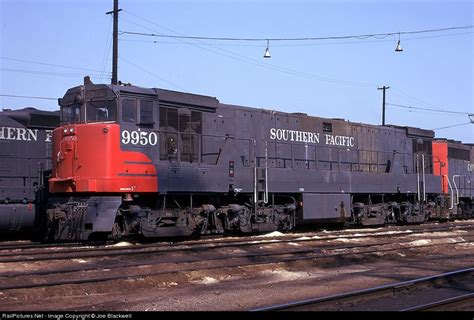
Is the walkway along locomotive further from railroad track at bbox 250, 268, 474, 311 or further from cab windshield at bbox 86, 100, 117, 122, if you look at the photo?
railroad track at bbox 250, 268, 474, 311

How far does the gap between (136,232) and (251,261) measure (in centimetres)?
369

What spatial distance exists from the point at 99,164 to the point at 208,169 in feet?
10.8

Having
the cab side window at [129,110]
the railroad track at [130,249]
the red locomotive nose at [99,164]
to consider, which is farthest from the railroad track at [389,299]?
the cab side window at [129,110]

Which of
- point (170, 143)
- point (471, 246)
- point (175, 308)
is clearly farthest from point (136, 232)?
point (471, 246)

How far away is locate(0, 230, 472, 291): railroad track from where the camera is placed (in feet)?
29.8

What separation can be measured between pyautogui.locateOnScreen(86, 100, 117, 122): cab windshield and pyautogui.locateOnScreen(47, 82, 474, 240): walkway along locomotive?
38 mm

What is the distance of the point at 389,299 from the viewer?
7.71 meters

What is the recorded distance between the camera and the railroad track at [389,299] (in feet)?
22.6

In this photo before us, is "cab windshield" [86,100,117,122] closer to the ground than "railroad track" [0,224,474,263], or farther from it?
farther from it

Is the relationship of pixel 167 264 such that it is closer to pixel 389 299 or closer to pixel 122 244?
pixel 122 244

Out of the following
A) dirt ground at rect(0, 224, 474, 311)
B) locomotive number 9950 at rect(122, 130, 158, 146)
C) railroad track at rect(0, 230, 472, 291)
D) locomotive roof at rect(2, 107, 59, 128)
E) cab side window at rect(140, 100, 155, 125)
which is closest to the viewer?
dirt ground at rect(0, 224, 474, 311)

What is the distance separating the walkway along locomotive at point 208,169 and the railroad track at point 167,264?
230cm

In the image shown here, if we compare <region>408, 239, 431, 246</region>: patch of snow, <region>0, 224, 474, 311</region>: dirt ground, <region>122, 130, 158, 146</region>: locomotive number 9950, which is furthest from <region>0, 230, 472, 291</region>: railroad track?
<region>122, 130, 158, 146</region>: locomotive number 9950

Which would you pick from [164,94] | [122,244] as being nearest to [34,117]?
[164,94]
